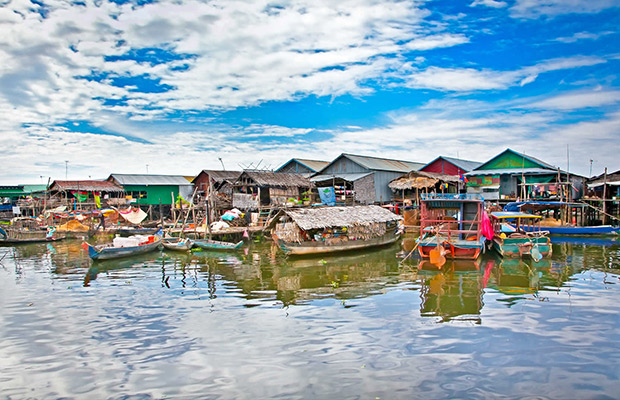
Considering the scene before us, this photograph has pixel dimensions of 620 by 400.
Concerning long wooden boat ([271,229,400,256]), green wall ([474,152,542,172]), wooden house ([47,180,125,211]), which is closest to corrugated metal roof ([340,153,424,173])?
green wall ([474,152,542,172])

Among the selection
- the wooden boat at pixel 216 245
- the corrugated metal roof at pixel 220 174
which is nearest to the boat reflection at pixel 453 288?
the wooden boat at pixel 216 245

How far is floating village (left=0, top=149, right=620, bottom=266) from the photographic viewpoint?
1875 centimetres

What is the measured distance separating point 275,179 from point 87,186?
17.8 meters

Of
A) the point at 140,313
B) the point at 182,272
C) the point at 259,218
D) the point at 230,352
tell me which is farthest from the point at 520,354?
the point at 259,218

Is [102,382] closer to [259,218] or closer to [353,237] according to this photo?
[353,237]

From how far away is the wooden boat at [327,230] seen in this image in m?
18.5

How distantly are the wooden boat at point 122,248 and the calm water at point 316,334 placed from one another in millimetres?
2199

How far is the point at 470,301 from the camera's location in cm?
1112

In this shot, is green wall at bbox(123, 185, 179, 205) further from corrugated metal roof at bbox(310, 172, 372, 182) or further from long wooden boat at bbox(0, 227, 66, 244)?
corrugated metal roof at bbox(310, 172, 372, 182)

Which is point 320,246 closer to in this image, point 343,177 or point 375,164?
point 343,177

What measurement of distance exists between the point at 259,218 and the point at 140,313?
55.1ft

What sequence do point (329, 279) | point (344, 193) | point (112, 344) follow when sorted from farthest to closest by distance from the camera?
point (344, 193) → point (329, 279) → point (112, 344)

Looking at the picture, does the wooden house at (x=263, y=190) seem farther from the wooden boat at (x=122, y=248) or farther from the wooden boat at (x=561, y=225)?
the wooden boat at (x=561, y=225)

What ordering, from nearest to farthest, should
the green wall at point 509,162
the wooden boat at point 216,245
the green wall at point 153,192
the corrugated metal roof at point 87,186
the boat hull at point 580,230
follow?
1. the wooden boat at point 216,245
2. the boat hull at point 580,230
3. the green wall at point 509,162
4. the corrugated metal roof at point 87,186
5. the green wall at point 153,192
